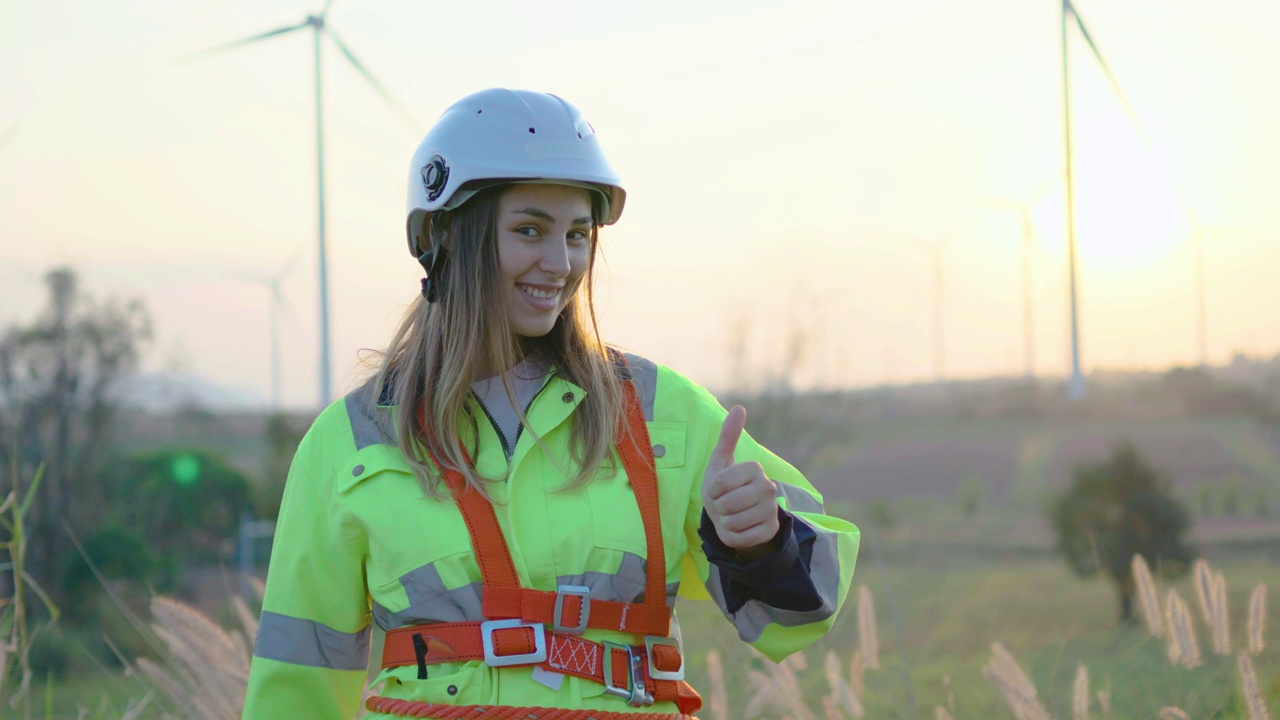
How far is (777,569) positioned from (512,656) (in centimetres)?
68

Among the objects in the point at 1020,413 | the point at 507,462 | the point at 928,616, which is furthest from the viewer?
the point at 1020,413

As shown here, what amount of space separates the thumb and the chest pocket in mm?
320

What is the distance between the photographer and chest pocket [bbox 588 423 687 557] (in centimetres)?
327

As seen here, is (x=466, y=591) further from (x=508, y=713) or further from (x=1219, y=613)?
(x=1219, y=613)

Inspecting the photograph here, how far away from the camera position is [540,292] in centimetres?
368

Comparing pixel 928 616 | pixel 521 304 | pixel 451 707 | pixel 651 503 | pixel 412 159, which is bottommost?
pixel 928 616

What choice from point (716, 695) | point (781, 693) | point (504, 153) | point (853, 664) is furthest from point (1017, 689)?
point (504, 153)

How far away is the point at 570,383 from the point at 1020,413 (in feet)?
219

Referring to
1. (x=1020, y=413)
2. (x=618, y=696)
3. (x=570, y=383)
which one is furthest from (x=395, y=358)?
(x=1020, y=413)

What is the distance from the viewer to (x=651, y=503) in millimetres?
3322

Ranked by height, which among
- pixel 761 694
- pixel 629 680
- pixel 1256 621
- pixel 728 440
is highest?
pixel 728 440

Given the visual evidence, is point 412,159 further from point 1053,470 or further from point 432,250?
point 1053,470

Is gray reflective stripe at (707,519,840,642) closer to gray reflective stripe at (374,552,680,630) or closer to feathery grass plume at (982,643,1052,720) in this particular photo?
gray reflective stripe at (374,552,680,630)

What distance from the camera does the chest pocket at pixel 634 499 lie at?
129 inches
